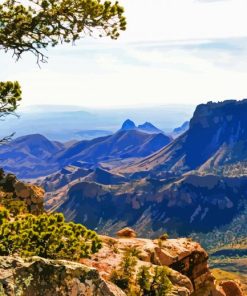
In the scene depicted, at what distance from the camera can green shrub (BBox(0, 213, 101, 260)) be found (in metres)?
30.3

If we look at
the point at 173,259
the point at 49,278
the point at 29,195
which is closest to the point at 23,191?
the point at 29,195

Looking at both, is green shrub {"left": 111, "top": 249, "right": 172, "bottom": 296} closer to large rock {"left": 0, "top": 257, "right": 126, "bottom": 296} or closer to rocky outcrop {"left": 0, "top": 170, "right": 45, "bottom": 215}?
large rock {"left": 0, "top": 257, "right": 126, "bottom": 296}

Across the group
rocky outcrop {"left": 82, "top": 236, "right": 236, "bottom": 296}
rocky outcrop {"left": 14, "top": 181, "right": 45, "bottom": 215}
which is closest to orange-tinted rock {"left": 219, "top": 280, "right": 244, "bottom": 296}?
rocky outcrop {"left": 82, "top": 236, "right": 236, "bottom": 296}

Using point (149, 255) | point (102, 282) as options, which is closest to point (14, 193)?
point (149, 255)

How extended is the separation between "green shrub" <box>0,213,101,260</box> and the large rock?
6940 millimetres

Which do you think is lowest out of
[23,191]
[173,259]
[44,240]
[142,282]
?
[23,191]

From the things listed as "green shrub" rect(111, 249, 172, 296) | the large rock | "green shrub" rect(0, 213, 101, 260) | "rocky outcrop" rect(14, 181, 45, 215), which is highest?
the large rock

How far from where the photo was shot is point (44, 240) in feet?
103

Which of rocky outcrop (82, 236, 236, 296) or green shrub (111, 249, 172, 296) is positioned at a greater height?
green shrub (111, 249, 172, 296)

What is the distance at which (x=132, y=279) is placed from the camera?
3262cm

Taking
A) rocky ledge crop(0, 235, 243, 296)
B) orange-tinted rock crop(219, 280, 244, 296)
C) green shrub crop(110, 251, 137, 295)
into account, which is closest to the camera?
rocky ledge crop(0, 235, 243, 296)

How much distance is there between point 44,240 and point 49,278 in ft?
34.0

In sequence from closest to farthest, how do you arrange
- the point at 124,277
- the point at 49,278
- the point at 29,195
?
the point at 49,278 < the point at 124,277 < the point at 29,195

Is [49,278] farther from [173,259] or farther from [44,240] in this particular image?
[173,259]
